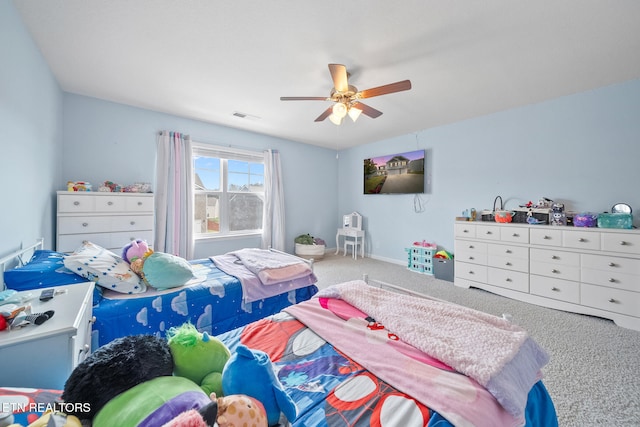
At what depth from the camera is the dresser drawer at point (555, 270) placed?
261 centimetres

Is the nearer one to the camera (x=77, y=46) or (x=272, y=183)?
(x=77, y=46)

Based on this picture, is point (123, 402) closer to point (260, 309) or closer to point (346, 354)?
point (346, 354)

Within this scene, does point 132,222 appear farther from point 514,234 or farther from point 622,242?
point 622,242

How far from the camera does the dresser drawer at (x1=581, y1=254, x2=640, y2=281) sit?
2.32 m

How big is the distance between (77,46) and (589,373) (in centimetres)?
470

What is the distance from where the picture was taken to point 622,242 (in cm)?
236

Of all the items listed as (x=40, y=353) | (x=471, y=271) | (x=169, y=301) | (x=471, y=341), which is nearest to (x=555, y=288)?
(x=471, y=271)

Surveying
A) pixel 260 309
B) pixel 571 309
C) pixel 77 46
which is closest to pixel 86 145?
pixel 77 46

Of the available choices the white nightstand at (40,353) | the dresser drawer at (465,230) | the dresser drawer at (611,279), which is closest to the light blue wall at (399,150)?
the dresser drawer at (465,230)

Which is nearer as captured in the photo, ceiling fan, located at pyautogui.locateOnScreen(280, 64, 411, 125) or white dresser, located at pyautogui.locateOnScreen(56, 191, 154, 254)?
ceiling fan, located at pyautogui.locateOnScreen(280, 64, 411, 125)

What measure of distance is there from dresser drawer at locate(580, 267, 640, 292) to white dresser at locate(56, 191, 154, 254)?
4.97m

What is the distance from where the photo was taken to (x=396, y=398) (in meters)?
0.84

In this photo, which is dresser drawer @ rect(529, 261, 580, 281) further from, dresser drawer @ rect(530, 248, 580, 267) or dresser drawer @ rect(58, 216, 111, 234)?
dresser drawer @ rect(58, 216, 111, 234)

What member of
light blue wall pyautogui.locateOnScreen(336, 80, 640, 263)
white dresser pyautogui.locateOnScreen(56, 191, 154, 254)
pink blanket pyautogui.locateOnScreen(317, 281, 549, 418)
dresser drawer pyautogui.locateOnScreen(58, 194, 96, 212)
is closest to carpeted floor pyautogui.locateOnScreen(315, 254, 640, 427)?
pink blanket pyautogui.locateOnScreen(317, 281, 549, 418)
